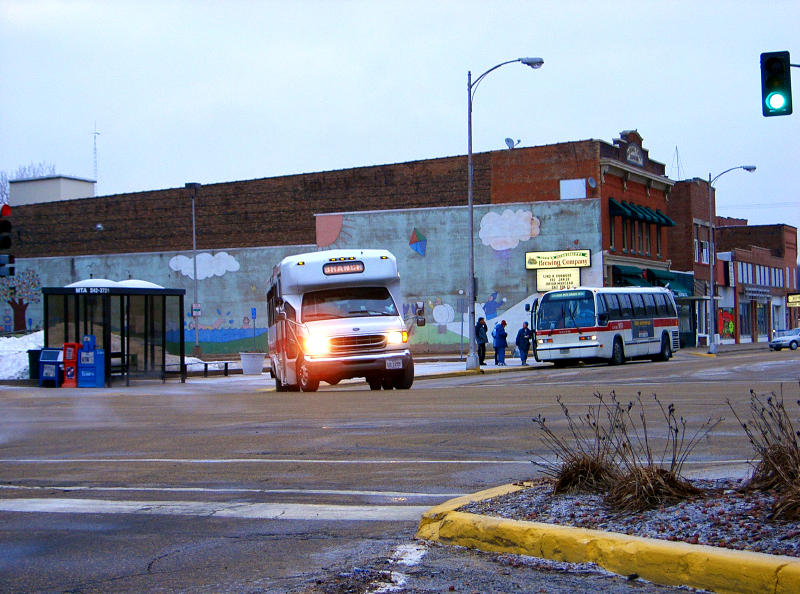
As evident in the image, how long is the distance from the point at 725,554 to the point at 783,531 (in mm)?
515

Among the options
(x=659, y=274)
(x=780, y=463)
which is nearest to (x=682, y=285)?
(x=659, y=274)

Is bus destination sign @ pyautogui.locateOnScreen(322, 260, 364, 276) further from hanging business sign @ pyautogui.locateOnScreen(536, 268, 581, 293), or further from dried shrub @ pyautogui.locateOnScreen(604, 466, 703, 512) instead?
hanging business sign @ pyautogui.locateOnScreen(536, 268, 581, 293)

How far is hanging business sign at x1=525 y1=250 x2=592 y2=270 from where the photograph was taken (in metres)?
55.9

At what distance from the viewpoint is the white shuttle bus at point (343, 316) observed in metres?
23.5

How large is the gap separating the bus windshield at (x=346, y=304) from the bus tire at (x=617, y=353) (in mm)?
16521

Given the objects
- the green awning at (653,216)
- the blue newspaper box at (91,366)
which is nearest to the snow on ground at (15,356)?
the blue newspaper box at (91,366)

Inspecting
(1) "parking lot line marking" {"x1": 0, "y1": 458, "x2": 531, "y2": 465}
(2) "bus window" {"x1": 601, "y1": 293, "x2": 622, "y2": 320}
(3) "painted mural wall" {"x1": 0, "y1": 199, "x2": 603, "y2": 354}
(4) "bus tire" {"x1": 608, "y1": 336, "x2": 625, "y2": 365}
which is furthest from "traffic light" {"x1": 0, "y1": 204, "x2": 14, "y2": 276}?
(3) "painted mural wall" {"x1": 0, "y1": 199, "x2": 603, "y2": 354}

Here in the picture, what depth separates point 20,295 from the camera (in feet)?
236

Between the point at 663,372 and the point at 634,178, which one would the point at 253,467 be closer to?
the point at 663,372

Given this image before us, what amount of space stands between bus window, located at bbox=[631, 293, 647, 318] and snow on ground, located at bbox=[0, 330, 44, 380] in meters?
22.6

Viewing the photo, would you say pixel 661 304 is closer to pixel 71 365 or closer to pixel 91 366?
pixel 91 366

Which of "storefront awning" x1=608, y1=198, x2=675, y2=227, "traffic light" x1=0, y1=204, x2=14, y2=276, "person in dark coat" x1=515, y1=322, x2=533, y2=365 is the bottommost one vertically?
"person in dark coat" x1=515, y1=322, x2=533, y2=365

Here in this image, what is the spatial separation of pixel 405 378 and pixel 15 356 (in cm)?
1704

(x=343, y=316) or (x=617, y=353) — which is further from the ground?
(x=343, y=316)
